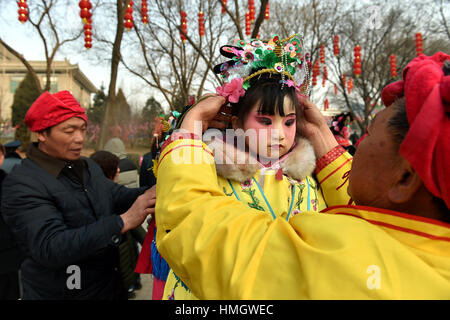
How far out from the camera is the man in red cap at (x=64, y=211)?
1.54 metres

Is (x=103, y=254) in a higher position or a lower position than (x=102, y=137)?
lower

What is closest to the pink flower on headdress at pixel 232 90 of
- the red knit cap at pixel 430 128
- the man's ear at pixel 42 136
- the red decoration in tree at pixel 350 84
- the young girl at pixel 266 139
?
the young girl at pixel 266 139

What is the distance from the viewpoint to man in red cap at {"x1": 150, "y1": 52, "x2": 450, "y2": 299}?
70 centimetres

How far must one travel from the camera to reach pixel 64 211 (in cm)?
172

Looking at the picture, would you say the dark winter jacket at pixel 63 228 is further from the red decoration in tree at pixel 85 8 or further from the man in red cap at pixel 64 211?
the red decoration in tree at pixel 85 8

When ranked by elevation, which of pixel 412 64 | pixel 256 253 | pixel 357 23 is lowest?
pixel 256 253

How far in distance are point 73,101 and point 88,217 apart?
0.87m

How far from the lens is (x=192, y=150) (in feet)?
3.56

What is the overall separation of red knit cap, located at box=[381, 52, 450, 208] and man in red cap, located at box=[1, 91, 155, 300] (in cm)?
124

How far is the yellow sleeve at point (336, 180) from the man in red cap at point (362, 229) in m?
0.49

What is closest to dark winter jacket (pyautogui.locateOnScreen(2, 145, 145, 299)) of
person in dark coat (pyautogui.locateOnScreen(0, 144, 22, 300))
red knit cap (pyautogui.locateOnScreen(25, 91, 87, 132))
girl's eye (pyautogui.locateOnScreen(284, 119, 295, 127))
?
red knit cap (pyautogui.locateOnScreen(25, 91, 87, 132))

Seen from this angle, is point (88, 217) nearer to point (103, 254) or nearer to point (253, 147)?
point (103, 254)

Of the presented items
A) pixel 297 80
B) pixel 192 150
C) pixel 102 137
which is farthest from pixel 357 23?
pixel 192 150

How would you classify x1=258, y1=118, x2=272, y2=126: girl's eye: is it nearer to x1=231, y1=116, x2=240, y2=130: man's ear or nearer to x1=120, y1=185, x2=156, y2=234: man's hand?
x1=231, y1=116, x2=240, y2=130: man's ear
